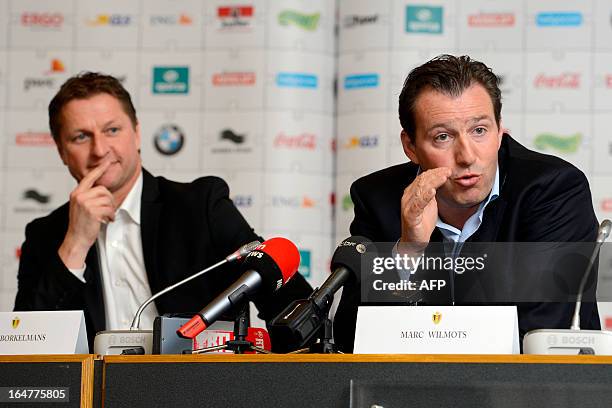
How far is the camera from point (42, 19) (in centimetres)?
452

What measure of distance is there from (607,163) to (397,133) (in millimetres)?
867

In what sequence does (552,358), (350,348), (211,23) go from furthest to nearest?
(211,23), (350,348), (552,358)

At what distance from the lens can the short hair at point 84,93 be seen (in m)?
3.10

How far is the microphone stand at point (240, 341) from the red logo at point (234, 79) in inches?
102

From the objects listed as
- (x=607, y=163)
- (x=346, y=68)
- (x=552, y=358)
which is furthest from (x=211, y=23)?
(x=552, y=358)

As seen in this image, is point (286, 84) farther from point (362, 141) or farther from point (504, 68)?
point (504, 68)

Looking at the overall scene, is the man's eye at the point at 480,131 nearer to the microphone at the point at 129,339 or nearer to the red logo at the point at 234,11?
the microphone at the point at 129,339

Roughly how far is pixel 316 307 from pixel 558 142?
2.72 m

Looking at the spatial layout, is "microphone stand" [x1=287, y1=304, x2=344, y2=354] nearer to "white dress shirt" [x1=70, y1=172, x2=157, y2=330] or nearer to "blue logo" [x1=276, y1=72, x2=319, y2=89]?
"white dress shirt" [x1=70, y1=172, x2=157, y2=330]

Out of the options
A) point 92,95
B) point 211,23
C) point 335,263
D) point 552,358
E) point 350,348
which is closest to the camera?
point 552,358

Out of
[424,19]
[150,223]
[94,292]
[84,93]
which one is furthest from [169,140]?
[94,292]

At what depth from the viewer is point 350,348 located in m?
2.25

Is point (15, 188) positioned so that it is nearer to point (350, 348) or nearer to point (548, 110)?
point (548, 110)
